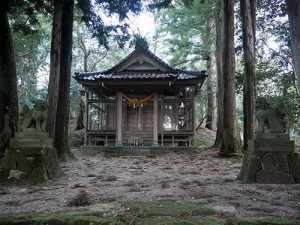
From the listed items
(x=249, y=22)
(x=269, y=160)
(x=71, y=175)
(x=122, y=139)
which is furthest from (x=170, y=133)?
(x=269, y=160)

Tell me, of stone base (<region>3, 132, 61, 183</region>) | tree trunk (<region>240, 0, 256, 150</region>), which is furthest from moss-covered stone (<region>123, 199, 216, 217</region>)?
tree trunk (<region>240, 0, 256, 150</region>)

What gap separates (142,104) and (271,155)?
34.5 feet

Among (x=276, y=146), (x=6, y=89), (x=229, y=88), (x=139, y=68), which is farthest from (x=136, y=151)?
(x=276, y=146)

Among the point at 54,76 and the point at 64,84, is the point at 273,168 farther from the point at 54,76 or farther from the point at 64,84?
the point at 64,84

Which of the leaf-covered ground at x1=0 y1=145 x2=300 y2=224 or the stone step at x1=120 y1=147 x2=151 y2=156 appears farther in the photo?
the stone step at x1=120 y1=147 x2=151 y2=156

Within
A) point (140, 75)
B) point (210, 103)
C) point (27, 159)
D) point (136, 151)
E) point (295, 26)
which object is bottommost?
point (136, 151)

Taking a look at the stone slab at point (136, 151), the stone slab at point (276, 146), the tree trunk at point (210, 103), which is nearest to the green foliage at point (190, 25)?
the tree trunk at point (210, 103)

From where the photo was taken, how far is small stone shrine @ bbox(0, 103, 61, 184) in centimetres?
594

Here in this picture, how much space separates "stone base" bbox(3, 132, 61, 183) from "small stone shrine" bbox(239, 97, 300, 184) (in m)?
4.45

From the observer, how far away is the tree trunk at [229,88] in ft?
36.7

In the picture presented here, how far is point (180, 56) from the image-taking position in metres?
21.4

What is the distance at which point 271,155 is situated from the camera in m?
5.77

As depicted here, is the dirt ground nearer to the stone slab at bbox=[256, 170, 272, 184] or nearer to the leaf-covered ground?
the leaf-covered ground

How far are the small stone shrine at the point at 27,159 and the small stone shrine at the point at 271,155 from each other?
4445mm
